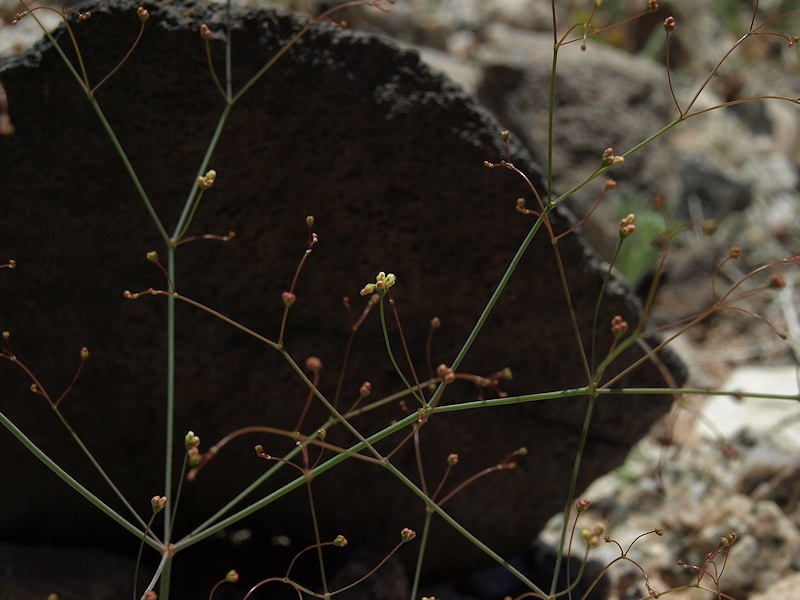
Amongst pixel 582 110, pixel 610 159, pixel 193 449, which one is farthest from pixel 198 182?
pixel 582 110

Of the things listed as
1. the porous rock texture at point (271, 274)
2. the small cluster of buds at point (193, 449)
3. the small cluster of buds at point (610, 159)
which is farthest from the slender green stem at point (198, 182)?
the small cluster of buds at point (610, 159)

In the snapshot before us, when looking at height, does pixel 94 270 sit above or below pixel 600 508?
above

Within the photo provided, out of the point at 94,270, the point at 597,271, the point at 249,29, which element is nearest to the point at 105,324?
the point at 94,270

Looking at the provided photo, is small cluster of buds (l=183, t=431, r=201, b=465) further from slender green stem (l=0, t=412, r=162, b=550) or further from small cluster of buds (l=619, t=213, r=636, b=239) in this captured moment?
small cluster of buds (l=619, t=213, r=636, b=239)

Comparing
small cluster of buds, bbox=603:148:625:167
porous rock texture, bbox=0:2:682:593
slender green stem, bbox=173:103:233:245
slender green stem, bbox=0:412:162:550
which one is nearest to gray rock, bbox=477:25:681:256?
porous rock texture, bbox=0:2:682:593

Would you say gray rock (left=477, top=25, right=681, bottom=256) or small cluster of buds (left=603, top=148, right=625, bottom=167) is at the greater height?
small cluster of buds (left=603, top=148, right=625, bottom=167)

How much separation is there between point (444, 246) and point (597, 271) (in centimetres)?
37

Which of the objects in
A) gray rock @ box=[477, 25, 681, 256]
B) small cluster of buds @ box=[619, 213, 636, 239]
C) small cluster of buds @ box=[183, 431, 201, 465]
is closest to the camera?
small cluster of buds @ box=[183, 431, 201, 465]

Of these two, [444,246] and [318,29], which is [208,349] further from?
[318,29]

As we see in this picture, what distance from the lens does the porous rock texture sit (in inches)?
81.0

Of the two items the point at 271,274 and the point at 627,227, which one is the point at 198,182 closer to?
the point at 271,274

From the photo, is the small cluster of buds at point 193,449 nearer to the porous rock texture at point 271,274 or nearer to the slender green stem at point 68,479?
the slender green stem at point 68,479

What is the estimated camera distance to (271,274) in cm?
221

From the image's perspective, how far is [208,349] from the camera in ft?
7.33
